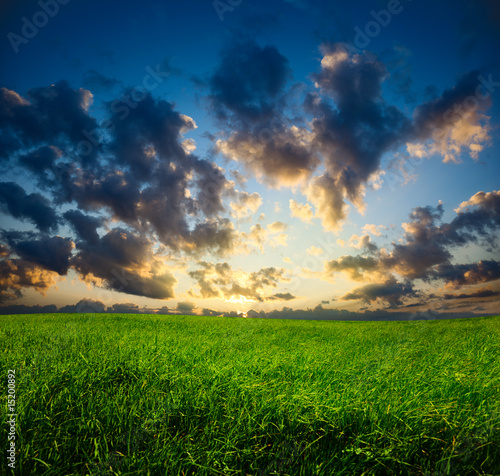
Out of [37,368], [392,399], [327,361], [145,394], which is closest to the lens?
[145,394]

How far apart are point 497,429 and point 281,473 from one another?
2.11 meters

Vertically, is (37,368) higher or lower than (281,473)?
higher

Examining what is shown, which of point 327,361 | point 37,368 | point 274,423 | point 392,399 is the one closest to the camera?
point 274,423

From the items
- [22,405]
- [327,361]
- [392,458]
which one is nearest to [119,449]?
[22,405]

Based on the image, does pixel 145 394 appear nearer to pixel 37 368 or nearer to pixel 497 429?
pixel 37 368

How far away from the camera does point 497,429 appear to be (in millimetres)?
2537

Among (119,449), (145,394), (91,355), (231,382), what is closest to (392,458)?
(231,382)

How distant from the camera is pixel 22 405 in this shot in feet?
9.02

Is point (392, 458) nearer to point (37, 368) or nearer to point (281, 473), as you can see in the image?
point (281, 473)

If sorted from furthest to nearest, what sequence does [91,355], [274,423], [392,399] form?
[91,355]
[392,399]
[274,423]

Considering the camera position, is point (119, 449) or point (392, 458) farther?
point (119, 449)

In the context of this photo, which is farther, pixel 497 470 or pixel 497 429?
pixel 497 429

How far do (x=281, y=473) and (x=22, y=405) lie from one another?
264cm

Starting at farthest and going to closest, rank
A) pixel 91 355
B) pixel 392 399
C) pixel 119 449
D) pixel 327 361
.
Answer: pixel 327 361 < pixel 91 355 < pixel 392 399 < pixel 119 449
